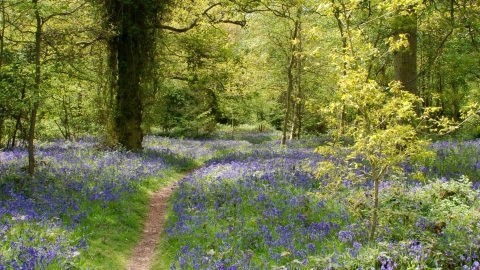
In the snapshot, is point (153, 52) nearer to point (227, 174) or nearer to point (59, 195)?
point (227, 174)

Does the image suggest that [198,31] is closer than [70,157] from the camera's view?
No

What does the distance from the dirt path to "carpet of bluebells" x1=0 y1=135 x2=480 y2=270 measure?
352mm

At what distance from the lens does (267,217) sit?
7.01 metres

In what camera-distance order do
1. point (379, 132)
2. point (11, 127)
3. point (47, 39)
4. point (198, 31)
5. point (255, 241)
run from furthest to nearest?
1. point (198, 31)
2. point (11, 127)
3. point (47, 39)
4. point (255, 241)
5. point (379, 132)

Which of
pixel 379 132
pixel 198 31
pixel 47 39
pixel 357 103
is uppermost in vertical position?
Result: pixel 198 31

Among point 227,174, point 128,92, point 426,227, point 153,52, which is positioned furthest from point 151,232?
point 153,52

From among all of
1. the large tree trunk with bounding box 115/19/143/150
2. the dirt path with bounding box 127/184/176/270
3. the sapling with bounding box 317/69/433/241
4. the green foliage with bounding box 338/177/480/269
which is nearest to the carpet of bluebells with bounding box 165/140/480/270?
the green foliage with bounding box 338/177/480/269

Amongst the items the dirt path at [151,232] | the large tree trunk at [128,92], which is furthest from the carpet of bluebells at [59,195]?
the large tree trunk at [128,92]

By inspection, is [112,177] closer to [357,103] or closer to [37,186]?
[37,186]

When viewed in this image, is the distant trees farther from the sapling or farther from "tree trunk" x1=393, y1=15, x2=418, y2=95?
the sapling

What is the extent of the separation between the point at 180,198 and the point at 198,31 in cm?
1102

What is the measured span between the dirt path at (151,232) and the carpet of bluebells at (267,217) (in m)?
0.35

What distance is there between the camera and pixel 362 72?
4.58 m

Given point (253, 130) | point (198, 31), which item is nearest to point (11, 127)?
point (198, 31)
